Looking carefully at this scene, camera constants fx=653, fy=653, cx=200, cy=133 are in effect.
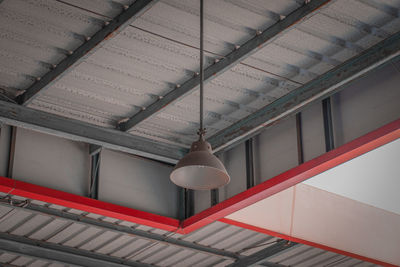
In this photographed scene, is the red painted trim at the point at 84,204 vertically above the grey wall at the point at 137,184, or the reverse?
the grey wall at the point at 137,184

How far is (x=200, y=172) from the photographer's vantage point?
7.48 m

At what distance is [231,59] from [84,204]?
13.2 ft

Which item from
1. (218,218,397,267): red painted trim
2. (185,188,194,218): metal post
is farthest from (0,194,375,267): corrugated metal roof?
(185,188,194,218): metal post

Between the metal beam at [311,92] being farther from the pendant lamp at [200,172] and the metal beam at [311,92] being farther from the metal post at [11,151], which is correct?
the metal post at [11,151]

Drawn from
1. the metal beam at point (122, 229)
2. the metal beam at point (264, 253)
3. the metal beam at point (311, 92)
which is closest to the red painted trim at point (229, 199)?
the metal beam at point (264, 253)

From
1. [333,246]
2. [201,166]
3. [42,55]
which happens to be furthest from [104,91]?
[333,246]

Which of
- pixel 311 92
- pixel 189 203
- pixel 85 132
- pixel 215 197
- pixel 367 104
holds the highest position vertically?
pixel 311 92

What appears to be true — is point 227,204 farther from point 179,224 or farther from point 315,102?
point 315,102

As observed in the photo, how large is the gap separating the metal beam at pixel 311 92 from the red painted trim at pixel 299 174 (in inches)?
37.4

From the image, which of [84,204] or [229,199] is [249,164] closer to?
[229,199]

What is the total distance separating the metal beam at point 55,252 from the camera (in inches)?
550

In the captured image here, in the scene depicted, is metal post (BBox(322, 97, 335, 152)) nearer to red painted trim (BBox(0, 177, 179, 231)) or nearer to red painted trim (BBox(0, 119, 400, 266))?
red painted trim (BBox(0, 119, 400, 266))

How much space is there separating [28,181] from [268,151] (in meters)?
4.22

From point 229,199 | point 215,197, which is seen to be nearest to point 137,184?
point 215,197
